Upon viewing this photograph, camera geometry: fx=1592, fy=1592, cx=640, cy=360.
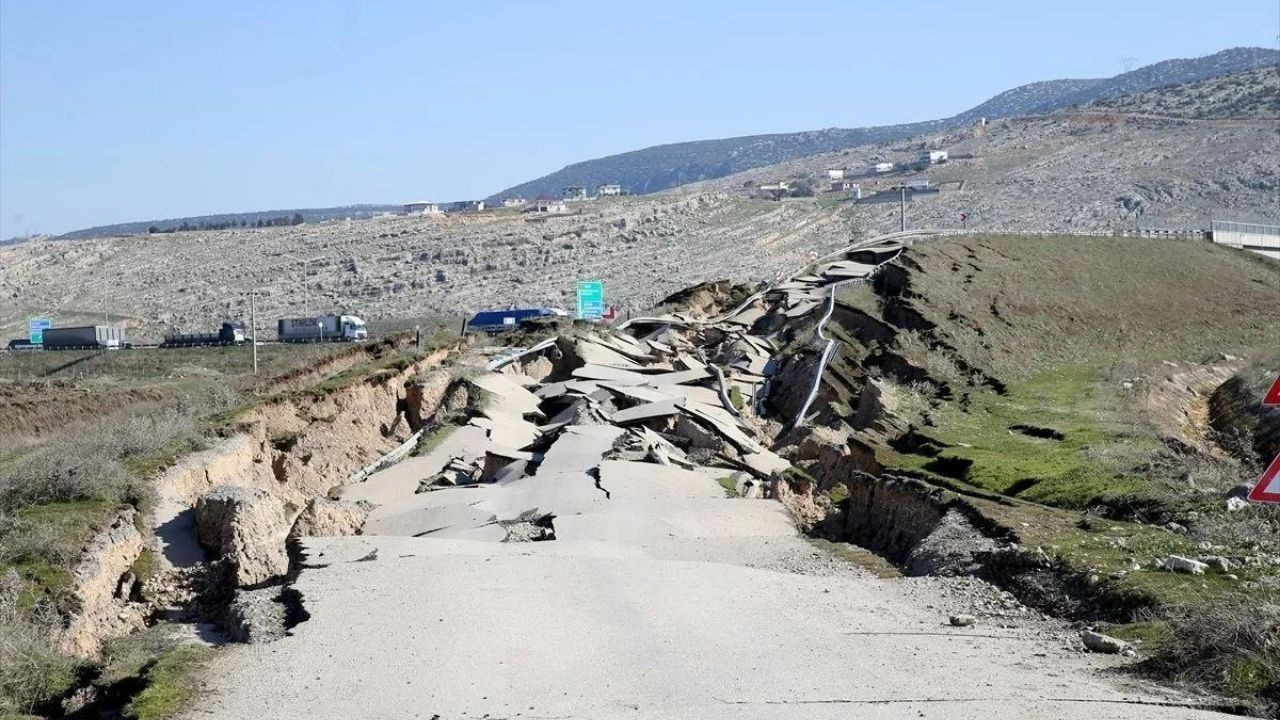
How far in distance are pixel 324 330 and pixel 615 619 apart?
52043mm

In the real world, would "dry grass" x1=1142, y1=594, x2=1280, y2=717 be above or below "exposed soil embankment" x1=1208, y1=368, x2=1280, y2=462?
above

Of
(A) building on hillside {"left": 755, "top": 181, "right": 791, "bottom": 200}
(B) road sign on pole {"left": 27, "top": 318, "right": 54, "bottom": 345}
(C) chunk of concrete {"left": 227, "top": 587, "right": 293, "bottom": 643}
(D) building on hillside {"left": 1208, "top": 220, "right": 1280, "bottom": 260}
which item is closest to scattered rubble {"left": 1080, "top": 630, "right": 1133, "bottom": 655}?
(C) chunk of concrete {"left": 227, "top": 587, "right": 293, "bottom": 643}

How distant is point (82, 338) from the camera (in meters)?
69.7

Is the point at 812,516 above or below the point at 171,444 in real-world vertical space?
below

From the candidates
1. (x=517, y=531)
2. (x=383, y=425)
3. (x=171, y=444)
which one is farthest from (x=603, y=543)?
(x=383, y=425)

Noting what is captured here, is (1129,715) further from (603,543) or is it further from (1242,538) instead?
(603,543)

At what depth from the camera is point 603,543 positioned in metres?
19.4

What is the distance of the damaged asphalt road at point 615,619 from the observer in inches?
456

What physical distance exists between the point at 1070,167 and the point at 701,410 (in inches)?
3384

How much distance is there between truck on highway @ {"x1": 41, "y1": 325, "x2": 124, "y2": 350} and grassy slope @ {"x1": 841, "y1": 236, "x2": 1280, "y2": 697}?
37.9 m

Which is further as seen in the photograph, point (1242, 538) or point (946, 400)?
point (946, 400)

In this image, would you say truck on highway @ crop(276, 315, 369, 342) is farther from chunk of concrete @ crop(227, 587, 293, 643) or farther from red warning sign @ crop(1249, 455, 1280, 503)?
red warning sign @ crop(1249, 455, 1280, 503)

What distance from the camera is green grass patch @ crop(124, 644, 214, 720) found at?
38.1 ft

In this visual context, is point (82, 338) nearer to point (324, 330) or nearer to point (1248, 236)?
point (324, 330)
